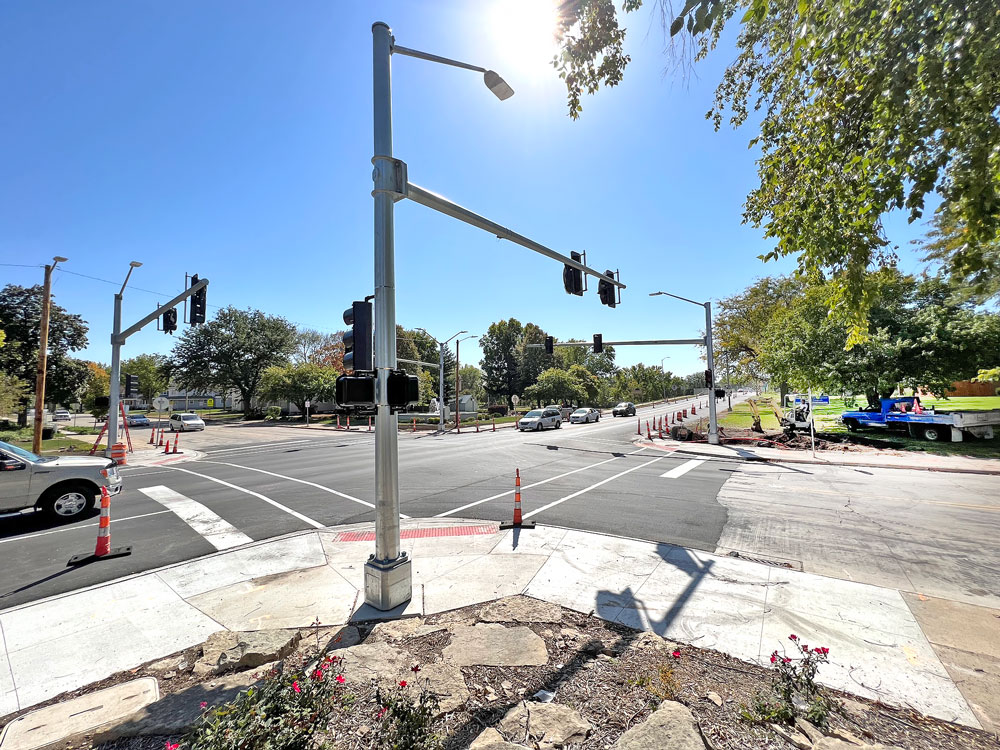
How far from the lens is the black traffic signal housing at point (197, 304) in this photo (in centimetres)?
1535

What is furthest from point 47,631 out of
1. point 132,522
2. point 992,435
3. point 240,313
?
point 240,313

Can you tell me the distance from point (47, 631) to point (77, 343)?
57.0 metres

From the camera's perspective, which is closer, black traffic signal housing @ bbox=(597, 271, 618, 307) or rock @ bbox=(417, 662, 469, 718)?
rock @ bbox=(417, 662, 469, 718)

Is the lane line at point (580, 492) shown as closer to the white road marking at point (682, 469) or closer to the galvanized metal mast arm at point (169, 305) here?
the white road marking at point (682, 469)

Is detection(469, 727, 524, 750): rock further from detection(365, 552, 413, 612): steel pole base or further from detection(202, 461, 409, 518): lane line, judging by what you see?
detection(202, 461, 409, 518): lane line

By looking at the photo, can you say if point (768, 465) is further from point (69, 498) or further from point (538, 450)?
point (69, 498)

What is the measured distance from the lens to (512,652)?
148 inches

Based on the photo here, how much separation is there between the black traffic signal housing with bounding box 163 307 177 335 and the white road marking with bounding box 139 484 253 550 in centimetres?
719

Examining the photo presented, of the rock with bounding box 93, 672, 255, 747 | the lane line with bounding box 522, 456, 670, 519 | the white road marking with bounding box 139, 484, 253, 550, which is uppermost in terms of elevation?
the rock with bounding box 93, 672, 255, 747

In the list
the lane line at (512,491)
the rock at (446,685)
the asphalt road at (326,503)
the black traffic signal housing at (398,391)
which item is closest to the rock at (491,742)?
the rock at (446,685)

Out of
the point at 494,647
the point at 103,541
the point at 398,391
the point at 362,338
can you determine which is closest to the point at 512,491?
the point at 398,391

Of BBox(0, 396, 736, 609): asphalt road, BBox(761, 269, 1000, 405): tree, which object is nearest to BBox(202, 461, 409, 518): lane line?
BBox(0, 396, 736, 609): asphalt road

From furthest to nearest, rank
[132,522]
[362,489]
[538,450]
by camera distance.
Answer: [538,450], [362,489], [132,522]

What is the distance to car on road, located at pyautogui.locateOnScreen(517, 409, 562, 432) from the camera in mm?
33719
